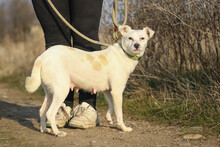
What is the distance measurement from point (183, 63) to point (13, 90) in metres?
3.84

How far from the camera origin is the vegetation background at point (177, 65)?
3633mm

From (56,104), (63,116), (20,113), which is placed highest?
(56,104)

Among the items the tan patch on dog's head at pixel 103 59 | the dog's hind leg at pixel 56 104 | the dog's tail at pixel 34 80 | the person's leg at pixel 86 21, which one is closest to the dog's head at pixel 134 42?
the tan patch on dog's head at pixel 103 59

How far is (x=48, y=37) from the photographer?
11.4 feet

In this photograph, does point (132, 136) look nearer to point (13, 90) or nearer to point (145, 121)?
point (145, 121)

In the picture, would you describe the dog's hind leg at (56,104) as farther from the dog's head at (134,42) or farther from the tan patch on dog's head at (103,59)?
the dog's head at (134,42)

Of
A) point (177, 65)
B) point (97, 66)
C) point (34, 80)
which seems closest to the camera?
point (34, 80)

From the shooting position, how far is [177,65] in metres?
4.83

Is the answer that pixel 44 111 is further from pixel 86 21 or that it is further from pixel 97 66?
pixel 86 21

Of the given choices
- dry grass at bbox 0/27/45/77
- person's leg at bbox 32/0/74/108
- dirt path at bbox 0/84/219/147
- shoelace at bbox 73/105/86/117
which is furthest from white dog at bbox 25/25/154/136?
dry grass at bbox 0/27/45/77

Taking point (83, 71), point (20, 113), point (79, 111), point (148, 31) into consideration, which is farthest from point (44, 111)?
point (148, 31)

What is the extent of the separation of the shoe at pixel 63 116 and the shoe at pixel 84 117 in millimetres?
81

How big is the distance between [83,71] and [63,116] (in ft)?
1.91

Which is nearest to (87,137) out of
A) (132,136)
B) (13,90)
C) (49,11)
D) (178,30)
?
(132,136)
